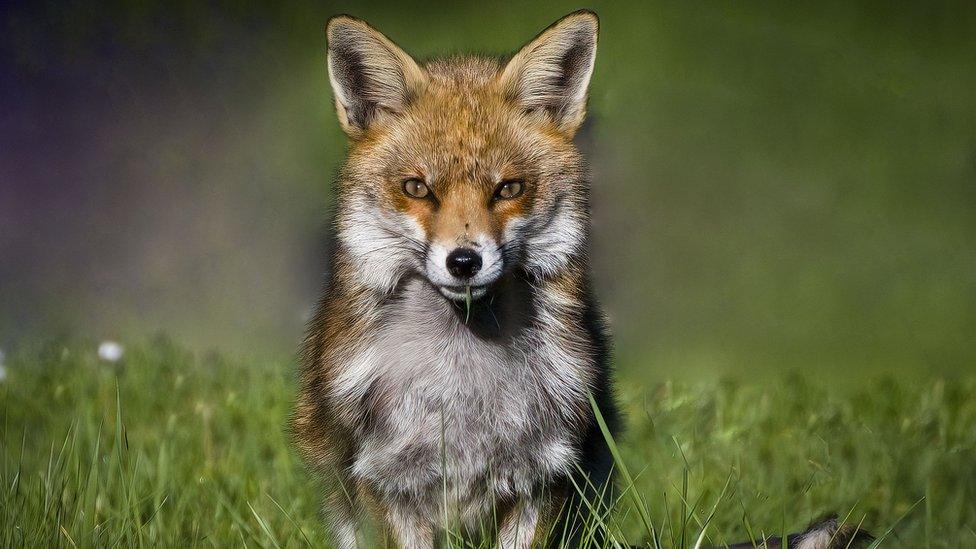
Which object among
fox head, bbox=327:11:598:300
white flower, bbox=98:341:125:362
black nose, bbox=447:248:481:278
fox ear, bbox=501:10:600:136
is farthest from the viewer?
white flower, bbox=98:341:125:362

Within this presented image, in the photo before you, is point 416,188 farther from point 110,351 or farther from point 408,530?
point 110,351

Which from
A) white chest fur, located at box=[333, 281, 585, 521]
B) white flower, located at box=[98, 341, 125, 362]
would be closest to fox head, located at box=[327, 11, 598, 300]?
white chest fur, located at box=[333, 281, 585, 521]

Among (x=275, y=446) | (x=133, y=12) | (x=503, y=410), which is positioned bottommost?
(x=275, y=446)

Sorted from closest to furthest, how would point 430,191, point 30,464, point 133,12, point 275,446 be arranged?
point 430,191, point 30,464, point 133,12, point 275,446

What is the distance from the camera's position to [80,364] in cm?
472

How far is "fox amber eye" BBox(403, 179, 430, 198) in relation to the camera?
289 cm

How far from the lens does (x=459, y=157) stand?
2.88 m

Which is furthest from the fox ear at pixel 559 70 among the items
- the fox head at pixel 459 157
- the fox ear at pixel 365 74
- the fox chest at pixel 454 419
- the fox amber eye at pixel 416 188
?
the fox chest at pixel 454 419

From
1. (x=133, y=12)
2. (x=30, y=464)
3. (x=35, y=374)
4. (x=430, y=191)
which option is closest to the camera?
(x=430, y=191)

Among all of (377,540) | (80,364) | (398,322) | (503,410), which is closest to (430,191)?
(398,322)

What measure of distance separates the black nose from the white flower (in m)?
2.61

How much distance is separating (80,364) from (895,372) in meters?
3.82

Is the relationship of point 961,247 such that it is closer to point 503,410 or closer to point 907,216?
point 907,216

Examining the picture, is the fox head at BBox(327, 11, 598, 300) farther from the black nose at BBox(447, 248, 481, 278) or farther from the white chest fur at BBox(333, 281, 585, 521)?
the white chest fur at BBox(333, 281, 585, 521)
